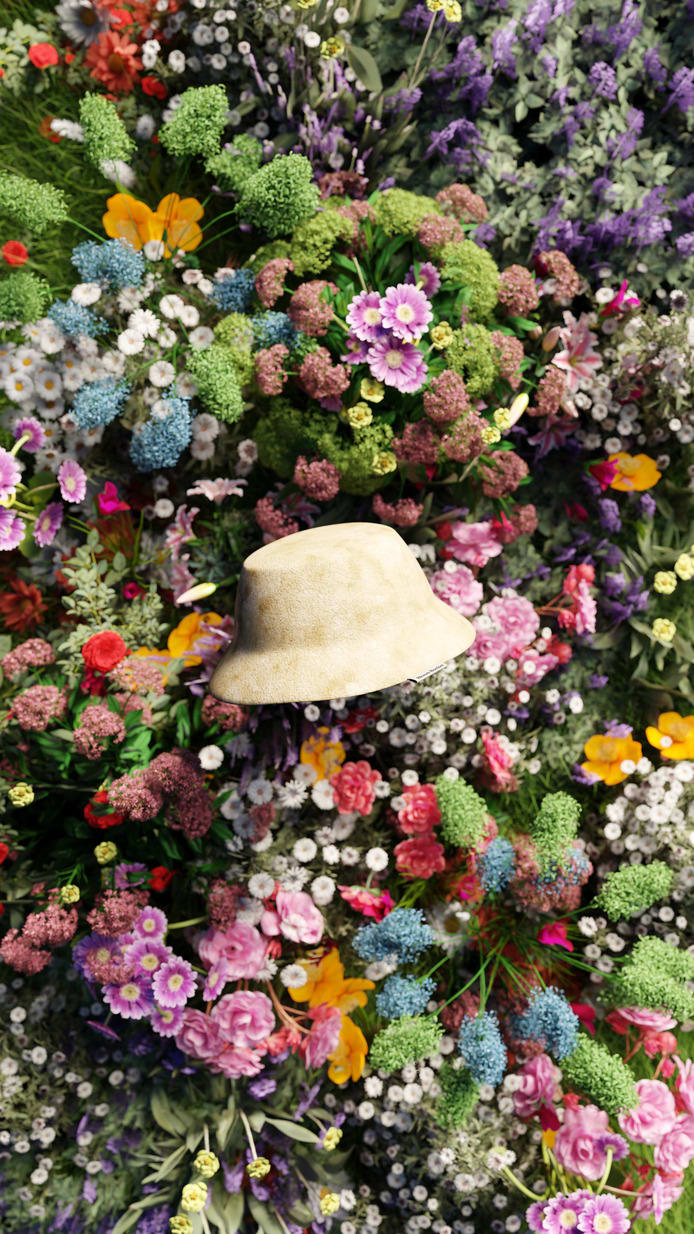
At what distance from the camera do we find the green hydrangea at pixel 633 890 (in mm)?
2834

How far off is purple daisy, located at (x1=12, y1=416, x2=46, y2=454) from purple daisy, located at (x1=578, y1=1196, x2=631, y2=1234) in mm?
2877

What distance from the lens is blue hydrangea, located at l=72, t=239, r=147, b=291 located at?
2.81 metres

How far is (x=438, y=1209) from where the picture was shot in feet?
9.95

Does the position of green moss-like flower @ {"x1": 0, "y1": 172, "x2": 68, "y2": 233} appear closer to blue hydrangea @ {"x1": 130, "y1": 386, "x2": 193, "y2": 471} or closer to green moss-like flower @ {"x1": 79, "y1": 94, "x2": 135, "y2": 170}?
green moss-like flower @ {"x1": 79, "y1": 94, "x2": 135, "y2": 170}

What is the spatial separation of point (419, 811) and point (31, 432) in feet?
5.62

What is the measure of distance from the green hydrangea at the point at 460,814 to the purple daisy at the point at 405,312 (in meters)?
1.35

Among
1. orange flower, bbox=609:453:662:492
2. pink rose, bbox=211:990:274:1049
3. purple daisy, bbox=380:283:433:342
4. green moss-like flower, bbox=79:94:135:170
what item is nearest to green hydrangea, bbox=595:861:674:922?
pink rose, bbox=211:990:274:1049

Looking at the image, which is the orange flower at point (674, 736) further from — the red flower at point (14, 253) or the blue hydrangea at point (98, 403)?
the red flower at point (14, 253)

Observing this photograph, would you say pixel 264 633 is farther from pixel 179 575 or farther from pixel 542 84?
pixel 542 84

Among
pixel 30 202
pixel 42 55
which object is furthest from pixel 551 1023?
pixel 42 55

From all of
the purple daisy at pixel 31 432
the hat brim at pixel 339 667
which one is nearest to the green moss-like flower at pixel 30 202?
the purple daisy at pixel 31 432

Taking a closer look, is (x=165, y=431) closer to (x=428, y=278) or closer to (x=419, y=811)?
(x=428, y=278)

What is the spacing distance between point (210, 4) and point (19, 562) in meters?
1.87

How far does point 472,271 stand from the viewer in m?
2.78
